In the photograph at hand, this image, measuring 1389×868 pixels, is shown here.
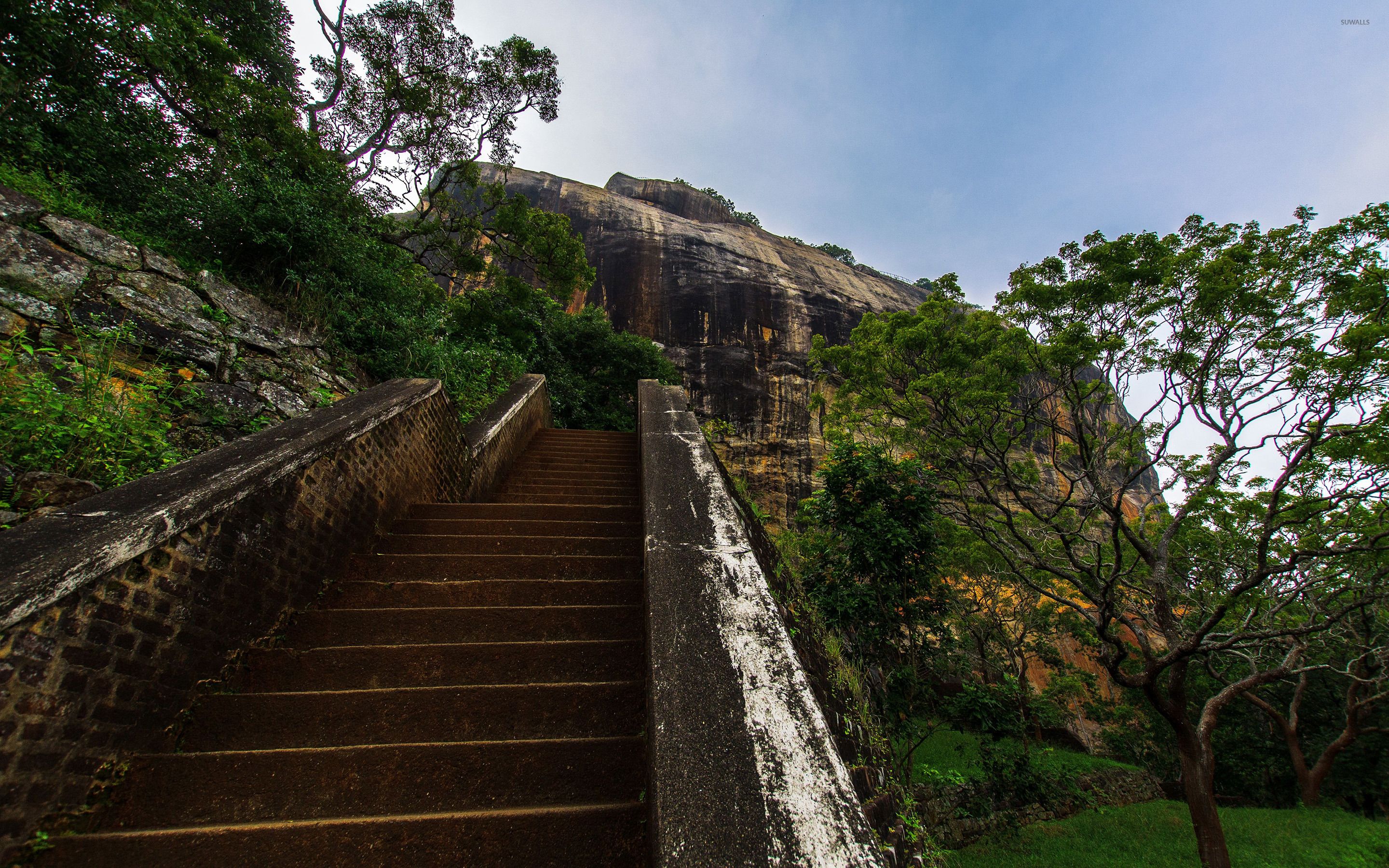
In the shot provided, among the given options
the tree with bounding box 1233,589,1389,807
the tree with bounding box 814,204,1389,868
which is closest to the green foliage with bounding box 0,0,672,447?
the tree with bounding box 814,204,1389,868

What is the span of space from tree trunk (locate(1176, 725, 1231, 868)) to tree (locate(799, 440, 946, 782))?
337cm

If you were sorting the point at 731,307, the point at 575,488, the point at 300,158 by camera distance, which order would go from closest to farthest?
the point at 575,488 < the point at 300,158 < the point at 731,307

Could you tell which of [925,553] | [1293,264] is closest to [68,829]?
[925,553]

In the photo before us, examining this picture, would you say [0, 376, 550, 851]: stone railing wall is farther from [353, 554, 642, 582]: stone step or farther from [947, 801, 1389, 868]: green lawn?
[947, 801, 1389, 868]: green lawn

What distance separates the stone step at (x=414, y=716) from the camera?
1.69 metres

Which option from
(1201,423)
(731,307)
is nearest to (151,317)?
(1201,423)

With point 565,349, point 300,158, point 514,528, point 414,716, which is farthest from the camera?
point 565,349

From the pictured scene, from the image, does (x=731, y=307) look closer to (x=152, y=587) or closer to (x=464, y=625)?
(x=464, y=625)

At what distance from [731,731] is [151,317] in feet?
16.8

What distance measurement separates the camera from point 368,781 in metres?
1.50

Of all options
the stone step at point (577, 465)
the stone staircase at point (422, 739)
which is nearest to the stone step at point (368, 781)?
the stone staircase at point (422, 739)

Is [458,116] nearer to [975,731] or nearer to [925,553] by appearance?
[925,553]

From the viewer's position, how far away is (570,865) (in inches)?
51.4

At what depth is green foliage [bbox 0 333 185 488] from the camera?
2.26 m
